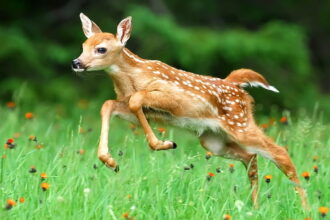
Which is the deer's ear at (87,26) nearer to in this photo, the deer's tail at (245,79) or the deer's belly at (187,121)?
the deer's belly at (187,121)

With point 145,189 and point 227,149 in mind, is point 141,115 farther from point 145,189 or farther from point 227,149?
point 227,149

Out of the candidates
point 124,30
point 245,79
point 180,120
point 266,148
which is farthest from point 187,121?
point 245,79

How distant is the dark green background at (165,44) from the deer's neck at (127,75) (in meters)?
6.16

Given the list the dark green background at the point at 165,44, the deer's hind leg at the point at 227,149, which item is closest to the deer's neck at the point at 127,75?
the deer's hind leg at the point at 227,149

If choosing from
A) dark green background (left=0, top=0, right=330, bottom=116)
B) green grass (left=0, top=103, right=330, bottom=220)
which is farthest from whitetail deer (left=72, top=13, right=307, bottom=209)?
dark green background (left=0, top=0, right=330, bottom=116)

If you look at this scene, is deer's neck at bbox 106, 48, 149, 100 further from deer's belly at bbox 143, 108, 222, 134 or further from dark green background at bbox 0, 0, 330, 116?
dark green background at bbox 0, 0, 330, 116

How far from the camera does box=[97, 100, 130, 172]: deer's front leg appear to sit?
17.5 feet

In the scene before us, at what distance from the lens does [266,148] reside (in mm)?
6457

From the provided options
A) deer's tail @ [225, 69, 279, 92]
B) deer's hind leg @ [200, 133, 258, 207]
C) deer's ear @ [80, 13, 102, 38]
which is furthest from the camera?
deer's tail @ [225, 69, 279, 92]

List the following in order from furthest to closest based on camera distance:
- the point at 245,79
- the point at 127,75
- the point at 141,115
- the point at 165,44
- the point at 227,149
A: 1. the point at 165,44
2. the point at 245,79
3. the point at 227,149
4. the point at 127,75
5. the point at 141,115

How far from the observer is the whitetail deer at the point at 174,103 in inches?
227

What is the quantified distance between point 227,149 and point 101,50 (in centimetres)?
142

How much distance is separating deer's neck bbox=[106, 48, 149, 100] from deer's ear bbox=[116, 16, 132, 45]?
0.10 metres

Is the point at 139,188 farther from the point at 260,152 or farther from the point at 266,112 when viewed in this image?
the point at 266,112
